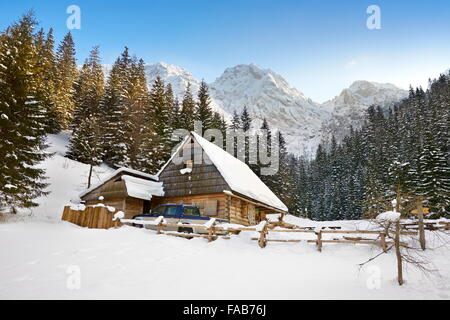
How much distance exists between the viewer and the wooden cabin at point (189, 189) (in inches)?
870

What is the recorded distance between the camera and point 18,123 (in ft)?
56.6

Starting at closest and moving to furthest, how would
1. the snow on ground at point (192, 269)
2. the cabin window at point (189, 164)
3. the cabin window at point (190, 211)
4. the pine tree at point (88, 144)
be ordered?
the snow on ground at point (192, 269) < the cabin window at point (190, 211) < the cabin window at point (189, 164) < the pine tree at point (88, 144)

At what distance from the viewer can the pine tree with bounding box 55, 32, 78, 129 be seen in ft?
157

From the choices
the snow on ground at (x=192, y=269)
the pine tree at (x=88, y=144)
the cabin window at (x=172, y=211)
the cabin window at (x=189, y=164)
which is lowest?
the snow on ground at (x=192, y=269)

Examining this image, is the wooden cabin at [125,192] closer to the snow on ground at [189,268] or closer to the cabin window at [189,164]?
the cabin window at [189,164]

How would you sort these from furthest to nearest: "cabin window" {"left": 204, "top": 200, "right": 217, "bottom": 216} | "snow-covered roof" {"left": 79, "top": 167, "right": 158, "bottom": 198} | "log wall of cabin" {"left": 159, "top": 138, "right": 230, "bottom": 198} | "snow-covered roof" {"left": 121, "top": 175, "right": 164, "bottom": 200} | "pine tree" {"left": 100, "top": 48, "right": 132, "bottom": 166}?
"pine tree" {"left": 100, "top": 48, "right": 132, "bottom": 166} → "snow-covered roof" {"left": 79, "top": 167, "right": 158, "bottom": 198} → "log wall of cabin" {"left": 159, "top": 138, "right": 230, "bottom": 198} → "cabin window" {"left": 204, "top": 200, "right": 217, "bottom": 216} → "snow-covered roof" {"left": 121, "top": 175, "right": 164, "bottom": 200}

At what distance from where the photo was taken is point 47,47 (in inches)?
2073

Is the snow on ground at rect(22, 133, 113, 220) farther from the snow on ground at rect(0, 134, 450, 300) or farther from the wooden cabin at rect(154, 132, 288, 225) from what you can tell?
the snow on ground at rect(0, 134, 450, 300)

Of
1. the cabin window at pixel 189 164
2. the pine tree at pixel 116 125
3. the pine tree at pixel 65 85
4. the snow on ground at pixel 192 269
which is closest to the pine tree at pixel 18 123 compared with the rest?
the snow on ground at pixel 192 269

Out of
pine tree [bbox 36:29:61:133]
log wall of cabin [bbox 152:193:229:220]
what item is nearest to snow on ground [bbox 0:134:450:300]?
log wall of cabin [bbox 152:193:229:220]

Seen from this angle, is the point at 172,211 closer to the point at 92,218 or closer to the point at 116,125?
the point at 92,218

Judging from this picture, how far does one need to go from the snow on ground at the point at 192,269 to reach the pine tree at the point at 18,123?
8.75ft

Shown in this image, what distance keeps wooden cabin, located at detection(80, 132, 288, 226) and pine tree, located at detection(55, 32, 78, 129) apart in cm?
2934

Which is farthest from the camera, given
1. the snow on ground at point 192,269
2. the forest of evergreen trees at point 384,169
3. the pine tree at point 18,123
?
the forest of evergreen trees at point 384,169
